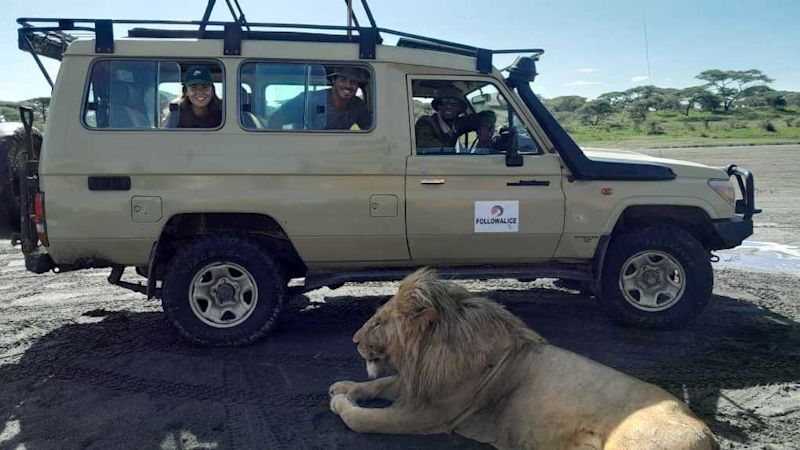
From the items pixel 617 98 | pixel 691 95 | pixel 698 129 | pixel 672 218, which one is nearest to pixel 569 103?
pixel 617 98

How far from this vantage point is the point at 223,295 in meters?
5.20

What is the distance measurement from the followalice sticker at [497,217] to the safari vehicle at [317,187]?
11 mm

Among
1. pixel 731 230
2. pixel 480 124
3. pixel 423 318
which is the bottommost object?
pixel 423 318

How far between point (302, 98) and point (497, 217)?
1.80 metres

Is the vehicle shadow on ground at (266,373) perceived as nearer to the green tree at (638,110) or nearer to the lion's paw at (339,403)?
the lion's paw at (339,403)

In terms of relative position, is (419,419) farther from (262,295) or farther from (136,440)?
(262,295)

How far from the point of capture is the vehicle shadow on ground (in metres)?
3.74

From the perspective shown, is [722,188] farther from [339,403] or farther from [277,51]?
[277,51]

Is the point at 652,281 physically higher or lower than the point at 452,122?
lower

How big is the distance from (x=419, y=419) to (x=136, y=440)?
1570 millimetres

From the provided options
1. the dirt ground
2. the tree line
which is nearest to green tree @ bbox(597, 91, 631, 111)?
the tree line

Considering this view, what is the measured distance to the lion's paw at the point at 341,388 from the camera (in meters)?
4.10

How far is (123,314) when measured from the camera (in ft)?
19.9

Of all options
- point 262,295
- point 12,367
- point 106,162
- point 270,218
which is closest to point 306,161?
point 270,218
